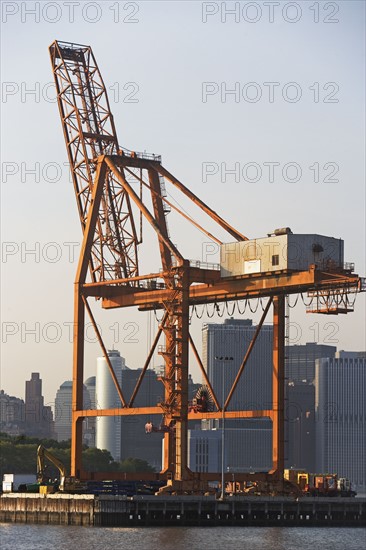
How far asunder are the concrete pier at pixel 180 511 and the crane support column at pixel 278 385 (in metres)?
3.89

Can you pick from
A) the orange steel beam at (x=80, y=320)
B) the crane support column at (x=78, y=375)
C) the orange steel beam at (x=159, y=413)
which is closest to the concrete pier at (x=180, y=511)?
the crane support column at (x=78, y=375)

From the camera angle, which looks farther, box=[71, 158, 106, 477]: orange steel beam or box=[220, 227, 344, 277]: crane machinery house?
box=[71, 158, 106, 477]: orange steel beam

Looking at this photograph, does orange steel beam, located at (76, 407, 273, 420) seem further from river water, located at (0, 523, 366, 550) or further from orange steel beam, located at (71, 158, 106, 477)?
river water, located at (0, 523, 366, 550)

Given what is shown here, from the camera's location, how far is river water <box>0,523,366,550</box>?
91875 millimetres

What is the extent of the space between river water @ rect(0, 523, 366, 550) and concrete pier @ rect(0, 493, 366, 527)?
45.6 inches

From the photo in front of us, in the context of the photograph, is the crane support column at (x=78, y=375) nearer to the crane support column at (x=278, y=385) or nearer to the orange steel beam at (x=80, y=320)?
the orange steel beam at (x=80, y=320)

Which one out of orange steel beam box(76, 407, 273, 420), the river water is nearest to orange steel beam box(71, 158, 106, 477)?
orange steel beam box(76, 407, 273, 420)

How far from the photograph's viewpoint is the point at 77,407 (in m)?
120

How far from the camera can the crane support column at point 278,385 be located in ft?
376

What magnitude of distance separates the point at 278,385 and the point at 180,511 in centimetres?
1464

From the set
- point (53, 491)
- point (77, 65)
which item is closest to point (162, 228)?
point (77, 65)

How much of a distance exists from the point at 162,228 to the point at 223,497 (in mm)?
25447

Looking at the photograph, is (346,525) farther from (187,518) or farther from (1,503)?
(1,503)

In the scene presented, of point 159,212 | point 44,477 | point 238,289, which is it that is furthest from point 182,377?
point 44,477
